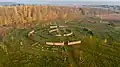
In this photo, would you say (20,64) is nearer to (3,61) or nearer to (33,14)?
(3,61)

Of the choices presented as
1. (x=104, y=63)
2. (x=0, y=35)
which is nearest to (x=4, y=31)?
(x=0, y=35)

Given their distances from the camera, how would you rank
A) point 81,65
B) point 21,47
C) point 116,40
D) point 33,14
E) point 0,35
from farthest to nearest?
point 33,14 < point 0,35 < point 116,40 < point 21,47 < point 81,65

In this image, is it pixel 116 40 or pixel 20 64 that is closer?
pixel 20 64

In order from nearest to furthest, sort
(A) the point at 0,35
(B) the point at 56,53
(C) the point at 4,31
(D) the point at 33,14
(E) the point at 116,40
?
1. (B) the point at 56,53
2. (E) the point at 116,40
3. (A) the point at 0,35
4. (C) the point at 4,31
5. (D) the point at 33,14

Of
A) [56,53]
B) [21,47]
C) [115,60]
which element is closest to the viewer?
[115,60]

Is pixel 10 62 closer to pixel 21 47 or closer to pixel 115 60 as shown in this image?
pixel 21 47

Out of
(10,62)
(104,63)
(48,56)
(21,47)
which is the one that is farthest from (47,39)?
(104,63)

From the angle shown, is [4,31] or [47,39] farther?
[4,31]

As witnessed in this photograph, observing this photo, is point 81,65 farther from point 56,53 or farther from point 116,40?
point 116,40

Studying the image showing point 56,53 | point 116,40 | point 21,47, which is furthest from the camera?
point 116,40
